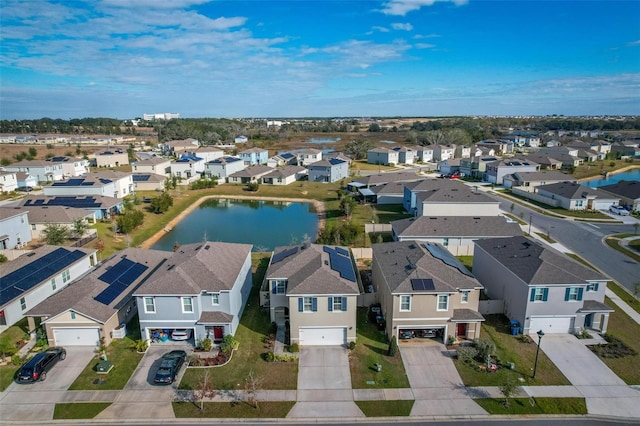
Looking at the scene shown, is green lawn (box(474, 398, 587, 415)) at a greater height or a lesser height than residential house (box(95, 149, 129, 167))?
lesser

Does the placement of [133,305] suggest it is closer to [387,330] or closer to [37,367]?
[37,367]

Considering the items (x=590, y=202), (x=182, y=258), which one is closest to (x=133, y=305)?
(x=182, y=258)

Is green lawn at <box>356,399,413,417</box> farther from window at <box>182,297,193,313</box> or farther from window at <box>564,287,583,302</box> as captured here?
window at <box>564,287,583,302</box>

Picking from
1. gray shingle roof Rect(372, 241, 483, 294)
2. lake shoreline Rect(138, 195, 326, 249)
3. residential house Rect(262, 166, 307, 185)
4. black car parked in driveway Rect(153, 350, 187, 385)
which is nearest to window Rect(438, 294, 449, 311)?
gray shingle roof Rect(372, 241, 483, 294)

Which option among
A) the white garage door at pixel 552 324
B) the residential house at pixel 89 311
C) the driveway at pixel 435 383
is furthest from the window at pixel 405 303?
the residential house at pixel 89 311

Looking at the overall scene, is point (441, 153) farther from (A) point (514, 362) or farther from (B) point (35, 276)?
(B) point (35, 276)

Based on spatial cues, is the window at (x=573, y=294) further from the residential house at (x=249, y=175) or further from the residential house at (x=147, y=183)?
the residential house at (x=147, y=183)
